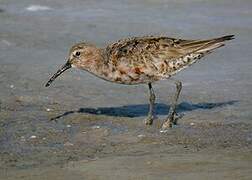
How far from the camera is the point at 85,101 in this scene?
1205cm

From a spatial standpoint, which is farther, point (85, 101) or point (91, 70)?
point (85, 101)

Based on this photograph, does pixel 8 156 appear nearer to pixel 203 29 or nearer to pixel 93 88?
pixel 93 88

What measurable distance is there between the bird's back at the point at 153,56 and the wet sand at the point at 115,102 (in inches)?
26.3

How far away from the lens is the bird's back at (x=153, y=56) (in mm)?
10805

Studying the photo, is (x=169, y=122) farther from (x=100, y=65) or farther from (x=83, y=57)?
(x=83, y=57)

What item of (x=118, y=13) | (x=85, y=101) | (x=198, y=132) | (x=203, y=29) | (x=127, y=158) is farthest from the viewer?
(x=118, y=13)

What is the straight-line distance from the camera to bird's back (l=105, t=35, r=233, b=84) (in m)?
10.8

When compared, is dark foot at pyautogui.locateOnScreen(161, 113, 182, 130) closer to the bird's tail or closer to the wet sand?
the wet sand

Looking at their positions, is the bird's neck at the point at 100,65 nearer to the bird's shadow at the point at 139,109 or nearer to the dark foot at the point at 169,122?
the bird's shadow at the point at 139,109

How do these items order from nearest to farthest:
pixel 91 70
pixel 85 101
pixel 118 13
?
pixel 91 70 < pixel 85 101 < pixel 118 13

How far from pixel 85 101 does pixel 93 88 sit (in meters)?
0.64

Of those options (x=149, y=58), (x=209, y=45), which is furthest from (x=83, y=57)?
(x=209, y=45)

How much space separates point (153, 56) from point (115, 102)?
1.38 m

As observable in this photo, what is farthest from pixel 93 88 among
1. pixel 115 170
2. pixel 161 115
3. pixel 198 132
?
pixel 115 170
